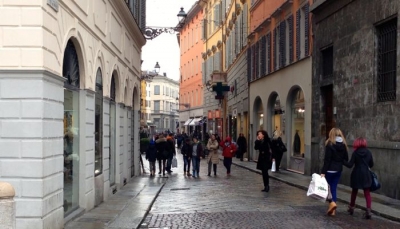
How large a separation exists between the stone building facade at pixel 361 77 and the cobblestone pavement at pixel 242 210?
2.27 metres

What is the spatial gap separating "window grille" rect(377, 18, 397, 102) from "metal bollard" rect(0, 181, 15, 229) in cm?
1118

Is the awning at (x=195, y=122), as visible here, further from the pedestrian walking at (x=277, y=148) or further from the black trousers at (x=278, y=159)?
the pedestrian walking at (x=277, y=148)

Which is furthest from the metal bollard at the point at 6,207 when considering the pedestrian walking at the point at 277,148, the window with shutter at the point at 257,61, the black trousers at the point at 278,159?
the window with shutter at the point at 257,61

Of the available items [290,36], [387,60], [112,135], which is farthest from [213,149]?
[387,60]

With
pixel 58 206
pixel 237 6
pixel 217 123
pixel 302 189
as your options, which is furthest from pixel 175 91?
pixel 58 206

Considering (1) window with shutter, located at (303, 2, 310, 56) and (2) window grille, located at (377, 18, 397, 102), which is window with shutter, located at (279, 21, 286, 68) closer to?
(1) window with shutter, located at (303, 2, 310, 56)

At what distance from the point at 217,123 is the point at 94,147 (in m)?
38.3

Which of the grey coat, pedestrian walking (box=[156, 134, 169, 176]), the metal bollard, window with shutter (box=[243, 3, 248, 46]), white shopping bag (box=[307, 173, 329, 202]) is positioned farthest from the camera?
window with shutter (box=[243, 3, 248, 46])

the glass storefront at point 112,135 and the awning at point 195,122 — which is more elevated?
the awning at point 195,122

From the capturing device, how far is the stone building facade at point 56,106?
8289 millimetres

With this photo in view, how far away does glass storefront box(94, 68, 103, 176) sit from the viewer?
13312 mm

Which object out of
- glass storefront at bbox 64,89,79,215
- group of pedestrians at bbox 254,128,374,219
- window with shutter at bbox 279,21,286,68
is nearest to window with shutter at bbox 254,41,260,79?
window with shutter at bbox 279,21,286,68

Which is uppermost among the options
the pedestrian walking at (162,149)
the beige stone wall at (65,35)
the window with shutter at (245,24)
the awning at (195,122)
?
the window with shutter at (245,24)

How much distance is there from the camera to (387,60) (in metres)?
14.8
